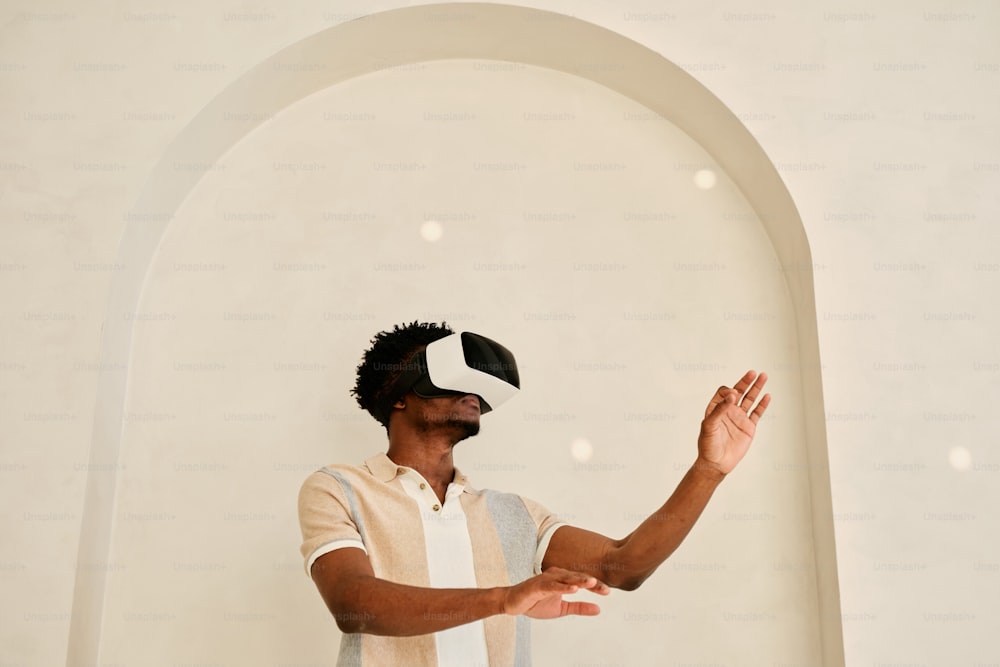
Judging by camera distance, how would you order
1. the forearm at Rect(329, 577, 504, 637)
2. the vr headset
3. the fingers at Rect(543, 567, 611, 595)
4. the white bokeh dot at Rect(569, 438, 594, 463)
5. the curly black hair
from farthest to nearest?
the white bokeh dot at Rect(569, 438, 594, 463) → the curly black hair → the vr headset → the forearm at Rect(329, 577, 504, 637) → the fingers at Rect(543, 567, 611, 595)

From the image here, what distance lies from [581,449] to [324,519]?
0.94 m

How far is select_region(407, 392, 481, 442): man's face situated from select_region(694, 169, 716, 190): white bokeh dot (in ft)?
3.70

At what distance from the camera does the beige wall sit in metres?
2.28

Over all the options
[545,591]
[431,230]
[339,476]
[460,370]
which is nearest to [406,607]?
[545,591]

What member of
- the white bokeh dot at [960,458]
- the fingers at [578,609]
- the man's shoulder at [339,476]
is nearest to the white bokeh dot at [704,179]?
the white bokeh dot at [960,458]

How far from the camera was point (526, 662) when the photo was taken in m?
2.09

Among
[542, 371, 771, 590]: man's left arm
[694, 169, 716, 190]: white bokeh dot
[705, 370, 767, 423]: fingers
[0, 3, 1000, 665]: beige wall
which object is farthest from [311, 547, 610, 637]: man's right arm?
[694, 169, 716, 190]: white bokeh dot

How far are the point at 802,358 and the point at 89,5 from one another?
2270mm

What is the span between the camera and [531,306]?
2771mm

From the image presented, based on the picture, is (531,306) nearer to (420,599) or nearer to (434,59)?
(434,59)

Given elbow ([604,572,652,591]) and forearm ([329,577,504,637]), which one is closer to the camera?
forearm ([329,577,504,637])

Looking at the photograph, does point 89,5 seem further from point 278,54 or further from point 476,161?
point 476,161

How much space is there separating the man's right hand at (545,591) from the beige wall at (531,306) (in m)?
0.85

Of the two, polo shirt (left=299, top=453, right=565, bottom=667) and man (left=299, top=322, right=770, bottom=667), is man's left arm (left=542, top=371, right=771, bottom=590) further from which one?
polo shirt (left=299, top=453, right=565, bottom=667)
